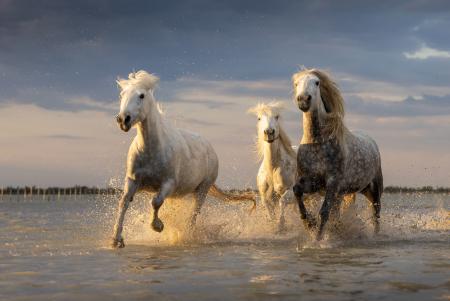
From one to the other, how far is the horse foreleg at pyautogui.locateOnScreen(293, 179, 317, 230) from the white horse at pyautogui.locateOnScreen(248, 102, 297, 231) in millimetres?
2423

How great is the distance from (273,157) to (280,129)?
23.5 inches

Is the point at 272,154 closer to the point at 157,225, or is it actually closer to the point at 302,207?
the point at 302,207

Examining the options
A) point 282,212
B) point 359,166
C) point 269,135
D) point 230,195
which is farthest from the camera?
point 230,195

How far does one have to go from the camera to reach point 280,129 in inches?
531

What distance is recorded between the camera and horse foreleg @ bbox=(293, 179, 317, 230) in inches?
412

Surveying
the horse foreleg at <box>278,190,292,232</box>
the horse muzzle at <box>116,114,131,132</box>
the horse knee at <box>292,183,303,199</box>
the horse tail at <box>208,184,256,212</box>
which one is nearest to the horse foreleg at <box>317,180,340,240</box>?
the horse knee at <box>292,183,303,199</box>

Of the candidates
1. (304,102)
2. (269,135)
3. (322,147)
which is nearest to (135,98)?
(304,102)

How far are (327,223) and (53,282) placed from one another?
5.59 metres

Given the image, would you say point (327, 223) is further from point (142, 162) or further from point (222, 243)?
point (142, 162)

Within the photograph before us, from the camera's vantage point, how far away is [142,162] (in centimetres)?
1062

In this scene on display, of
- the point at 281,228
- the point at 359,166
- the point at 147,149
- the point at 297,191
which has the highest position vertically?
the point at 147,149

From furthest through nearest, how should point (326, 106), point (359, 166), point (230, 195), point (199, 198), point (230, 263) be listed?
point (230, 195), point (199, 198), point (359, 166), point (326, 106), point (230, 263)

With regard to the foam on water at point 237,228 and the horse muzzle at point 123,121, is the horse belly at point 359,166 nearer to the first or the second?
the foam on water at point 237,228

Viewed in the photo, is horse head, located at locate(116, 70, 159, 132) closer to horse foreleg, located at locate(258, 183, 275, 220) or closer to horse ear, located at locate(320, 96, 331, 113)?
horse ear, located at locate(320, 96, 331, 113)
